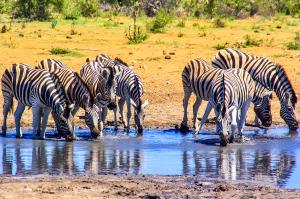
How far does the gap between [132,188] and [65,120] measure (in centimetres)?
428

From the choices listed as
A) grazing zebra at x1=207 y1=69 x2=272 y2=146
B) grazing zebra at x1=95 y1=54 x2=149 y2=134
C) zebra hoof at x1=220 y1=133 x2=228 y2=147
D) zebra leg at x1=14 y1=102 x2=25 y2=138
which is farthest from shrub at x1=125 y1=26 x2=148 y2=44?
zebra hoof at x1=220 y1=133 x2=228 y2=147

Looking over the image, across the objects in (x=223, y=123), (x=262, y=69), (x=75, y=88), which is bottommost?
(x=223, y=123)

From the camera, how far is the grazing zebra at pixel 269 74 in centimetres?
1524

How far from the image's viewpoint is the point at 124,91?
48.5 ft

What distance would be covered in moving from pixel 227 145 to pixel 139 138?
1.59m

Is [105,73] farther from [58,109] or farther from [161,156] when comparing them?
[161,156]

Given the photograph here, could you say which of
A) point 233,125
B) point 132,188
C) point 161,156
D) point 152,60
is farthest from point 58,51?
point 132,188

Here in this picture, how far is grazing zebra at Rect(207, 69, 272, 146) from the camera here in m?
12.7

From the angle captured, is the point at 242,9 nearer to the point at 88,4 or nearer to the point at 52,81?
the point at 88,4

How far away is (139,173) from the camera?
10.4 meters

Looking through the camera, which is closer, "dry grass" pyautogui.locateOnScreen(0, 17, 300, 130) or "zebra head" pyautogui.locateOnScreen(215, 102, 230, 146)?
"zebra head" pyautogui.locateOnScreen(215, 102, 230, 146)

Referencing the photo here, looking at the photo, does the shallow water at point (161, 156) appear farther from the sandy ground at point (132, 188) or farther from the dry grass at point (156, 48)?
the dry grass at point (156, 48)

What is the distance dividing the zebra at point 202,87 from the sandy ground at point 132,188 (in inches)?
166

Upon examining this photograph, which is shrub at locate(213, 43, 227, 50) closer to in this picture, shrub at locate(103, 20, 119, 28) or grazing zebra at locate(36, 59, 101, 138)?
shrub at locate(103, 20, 119, 28)
